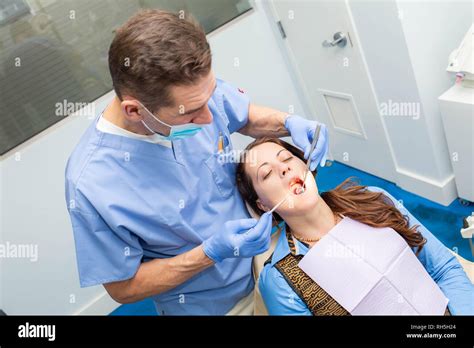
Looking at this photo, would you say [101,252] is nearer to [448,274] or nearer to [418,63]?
[448,274]

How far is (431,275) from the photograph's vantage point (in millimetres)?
1389

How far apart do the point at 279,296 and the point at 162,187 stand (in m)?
0.49

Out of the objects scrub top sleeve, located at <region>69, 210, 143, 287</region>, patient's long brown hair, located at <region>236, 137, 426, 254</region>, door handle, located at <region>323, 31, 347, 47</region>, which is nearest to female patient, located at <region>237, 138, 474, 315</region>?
patient's long brown hair, located at <region>236, 137, 426, 254</region>

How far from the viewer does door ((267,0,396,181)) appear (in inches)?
91.8

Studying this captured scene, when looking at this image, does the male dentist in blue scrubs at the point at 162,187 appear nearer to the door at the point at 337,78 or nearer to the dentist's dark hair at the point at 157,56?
the dentist's dark hair at the point at 157,56

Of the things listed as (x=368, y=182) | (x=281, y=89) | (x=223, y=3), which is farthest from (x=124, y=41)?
(x=368, y=182)

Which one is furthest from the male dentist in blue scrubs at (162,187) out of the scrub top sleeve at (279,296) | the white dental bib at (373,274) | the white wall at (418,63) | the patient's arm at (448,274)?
the white wall at (418,63)

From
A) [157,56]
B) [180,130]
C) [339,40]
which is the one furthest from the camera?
[339,40]

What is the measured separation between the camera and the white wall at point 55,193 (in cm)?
229

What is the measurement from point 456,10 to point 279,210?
156cm

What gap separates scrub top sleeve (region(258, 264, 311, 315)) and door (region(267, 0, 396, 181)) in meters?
1.49

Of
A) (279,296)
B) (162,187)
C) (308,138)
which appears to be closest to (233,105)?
(308,138)

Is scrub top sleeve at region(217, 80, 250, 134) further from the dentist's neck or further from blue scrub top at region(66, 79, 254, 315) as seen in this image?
the dentist's neck

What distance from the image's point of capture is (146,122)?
1155 millimetres
